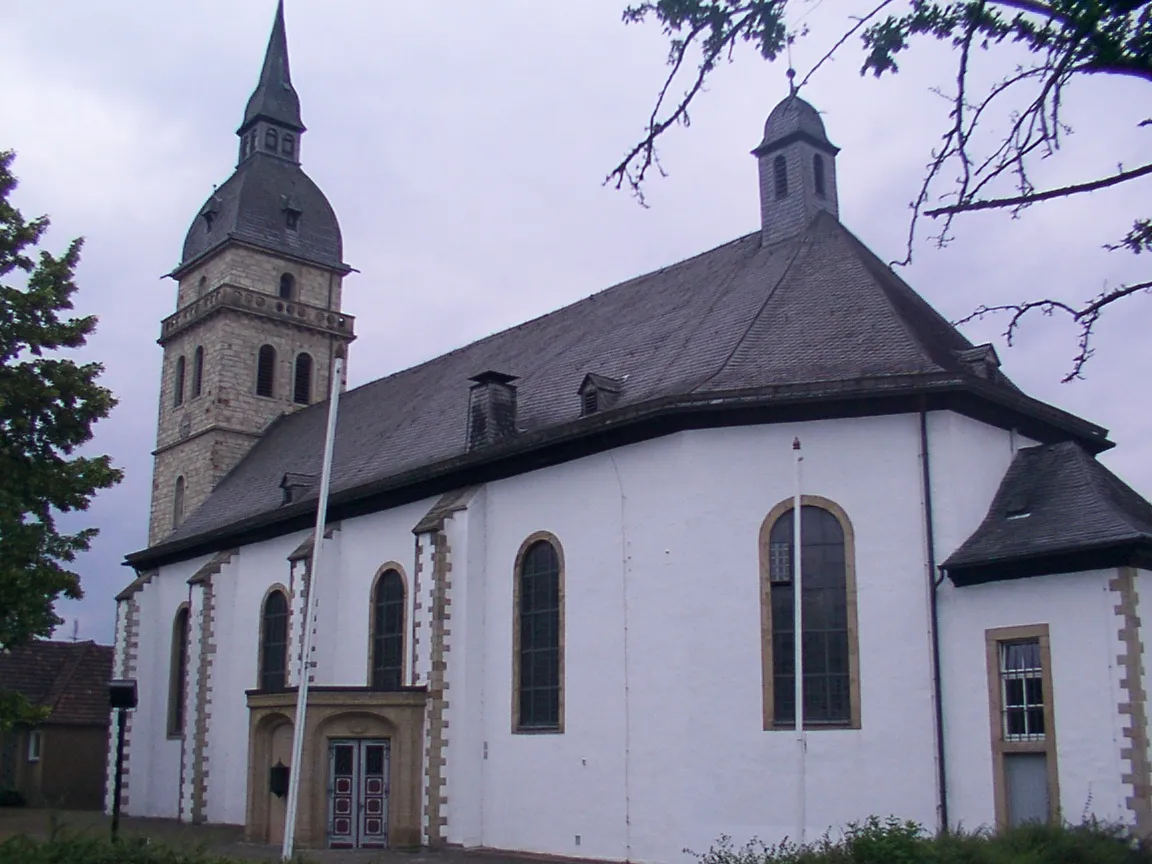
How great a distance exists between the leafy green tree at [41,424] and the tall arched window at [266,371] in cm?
1699

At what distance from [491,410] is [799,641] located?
332 inches

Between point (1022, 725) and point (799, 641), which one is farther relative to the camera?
point (799, 641)

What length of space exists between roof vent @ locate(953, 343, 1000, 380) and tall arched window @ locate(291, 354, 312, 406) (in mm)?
24833

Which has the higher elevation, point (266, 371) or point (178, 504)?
point (266, 371)

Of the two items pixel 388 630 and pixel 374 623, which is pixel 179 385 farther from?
pixel 388 630

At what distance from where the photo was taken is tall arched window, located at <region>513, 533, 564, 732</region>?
21625mm

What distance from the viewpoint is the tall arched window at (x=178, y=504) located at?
3894cm

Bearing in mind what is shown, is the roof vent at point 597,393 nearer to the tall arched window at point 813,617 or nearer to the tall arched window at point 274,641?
the tall arched window at point 813,617

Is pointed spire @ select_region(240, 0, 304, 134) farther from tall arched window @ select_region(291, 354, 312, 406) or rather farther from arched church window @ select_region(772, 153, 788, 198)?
arched church window @ select_region(772, 153, 788, 198)

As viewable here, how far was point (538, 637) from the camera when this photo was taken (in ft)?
72.6

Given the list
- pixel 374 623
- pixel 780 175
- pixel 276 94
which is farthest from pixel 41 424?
pixel 276 94

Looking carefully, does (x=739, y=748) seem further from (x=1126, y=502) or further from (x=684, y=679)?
(x=1126, y=502)

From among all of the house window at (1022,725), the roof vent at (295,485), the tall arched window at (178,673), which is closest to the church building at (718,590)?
the house window at (1022,725)

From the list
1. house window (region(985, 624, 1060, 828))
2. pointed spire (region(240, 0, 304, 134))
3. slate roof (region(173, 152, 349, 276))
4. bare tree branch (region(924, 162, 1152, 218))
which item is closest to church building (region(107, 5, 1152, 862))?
house window (region(985, 624, 1060, 828))
